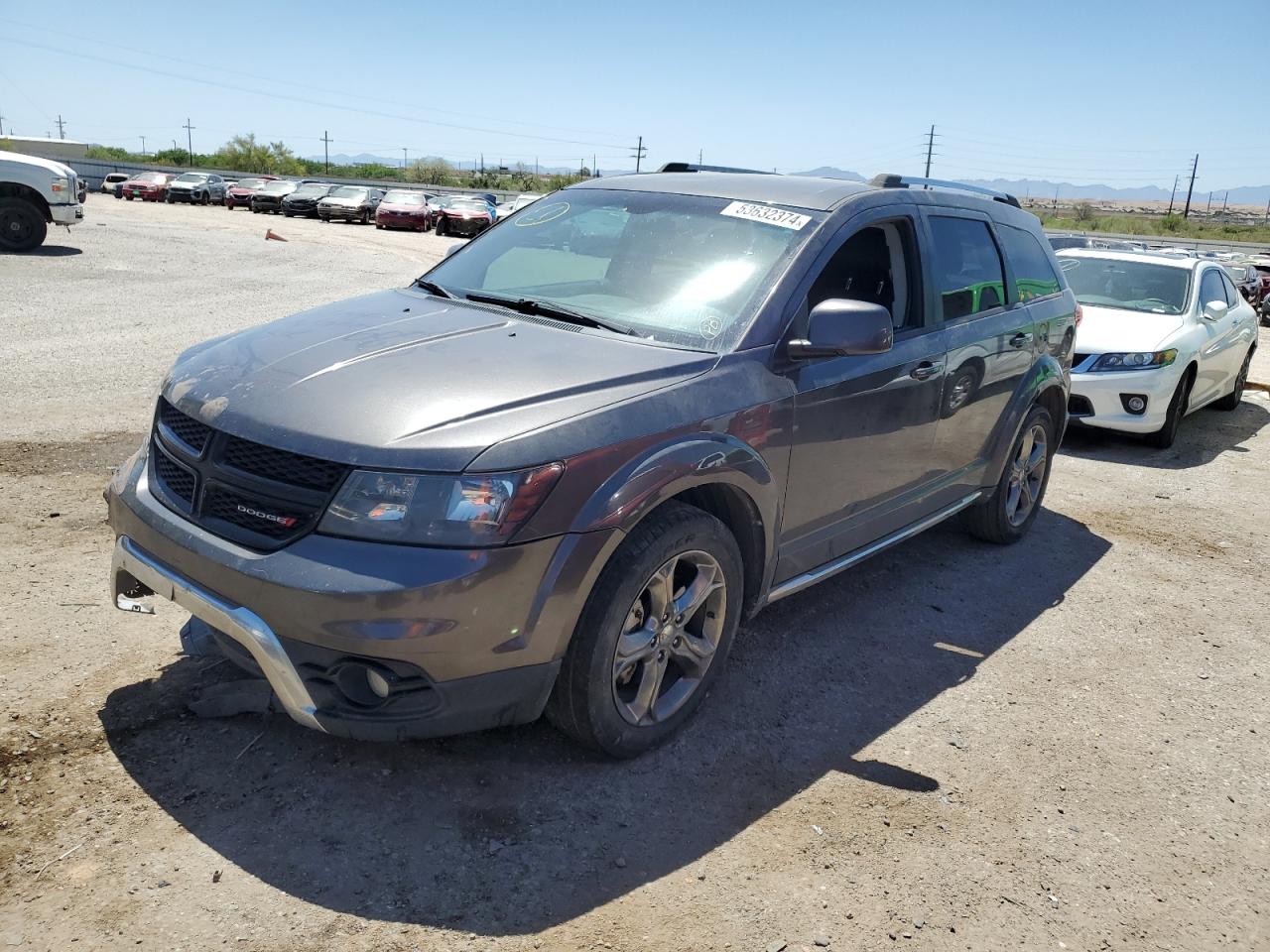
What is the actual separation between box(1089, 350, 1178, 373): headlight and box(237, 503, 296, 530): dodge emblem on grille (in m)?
7.58

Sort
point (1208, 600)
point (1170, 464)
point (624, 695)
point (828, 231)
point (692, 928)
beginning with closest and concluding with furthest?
1. point (692, 928)
2. point (624, 695)
3. point (828, 231)
4. point (1208, 600)
5. point (1170, 464)

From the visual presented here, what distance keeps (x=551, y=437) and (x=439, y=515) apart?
388mm

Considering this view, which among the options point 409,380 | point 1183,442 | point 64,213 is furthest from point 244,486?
point 64,213

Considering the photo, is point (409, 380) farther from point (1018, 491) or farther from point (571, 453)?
point (1018, 491)

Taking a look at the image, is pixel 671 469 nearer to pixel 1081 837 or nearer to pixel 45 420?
pixel 1081 837

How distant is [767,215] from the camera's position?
4027mm

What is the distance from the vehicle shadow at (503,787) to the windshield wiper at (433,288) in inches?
66.9

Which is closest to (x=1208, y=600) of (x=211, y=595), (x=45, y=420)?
(x=211, y=595)

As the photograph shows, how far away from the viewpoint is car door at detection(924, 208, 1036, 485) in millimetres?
4691

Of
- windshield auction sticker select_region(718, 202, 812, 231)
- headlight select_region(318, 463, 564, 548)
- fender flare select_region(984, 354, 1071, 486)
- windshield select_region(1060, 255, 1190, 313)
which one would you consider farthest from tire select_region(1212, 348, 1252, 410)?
headlight select_region(318, 463, 564, 548)

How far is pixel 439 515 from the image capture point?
107 inches

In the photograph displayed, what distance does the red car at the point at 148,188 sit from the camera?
48812mm

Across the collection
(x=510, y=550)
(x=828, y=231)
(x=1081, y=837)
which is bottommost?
(x=1081, y=837)

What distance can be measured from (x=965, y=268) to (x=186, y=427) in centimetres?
361
